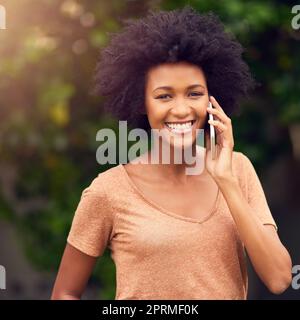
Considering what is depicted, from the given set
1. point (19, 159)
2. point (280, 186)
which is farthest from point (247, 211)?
point (280, 186)

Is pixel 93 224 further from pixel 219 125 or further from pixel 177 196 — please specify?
pixel 219 125

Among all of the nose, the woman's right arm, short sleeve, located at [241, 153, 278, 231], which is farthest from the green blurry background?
the woman's right arm

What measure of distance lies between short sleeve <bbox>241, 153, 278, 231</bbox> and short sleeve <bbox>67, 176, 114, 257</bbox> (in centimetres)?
47

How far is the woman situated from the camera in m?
3.25

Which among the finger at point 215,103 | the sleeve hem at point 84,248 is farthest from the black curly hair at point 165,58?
the sleeve hem at point 84,248

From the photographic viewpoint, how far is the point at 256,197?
3.43 meters

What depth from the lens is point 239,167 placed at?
349cm

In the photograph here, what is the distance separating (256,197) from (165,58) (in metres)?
0.56

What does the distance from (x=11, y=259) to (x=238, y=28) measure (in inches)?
164

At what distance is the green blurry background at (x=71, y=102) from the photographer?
23.0ft

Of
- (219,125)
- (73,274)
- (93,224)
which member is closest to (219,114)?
(219,125)

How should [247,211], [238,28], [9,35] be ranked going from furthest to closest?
[9,35], [238,28], [247,211]
